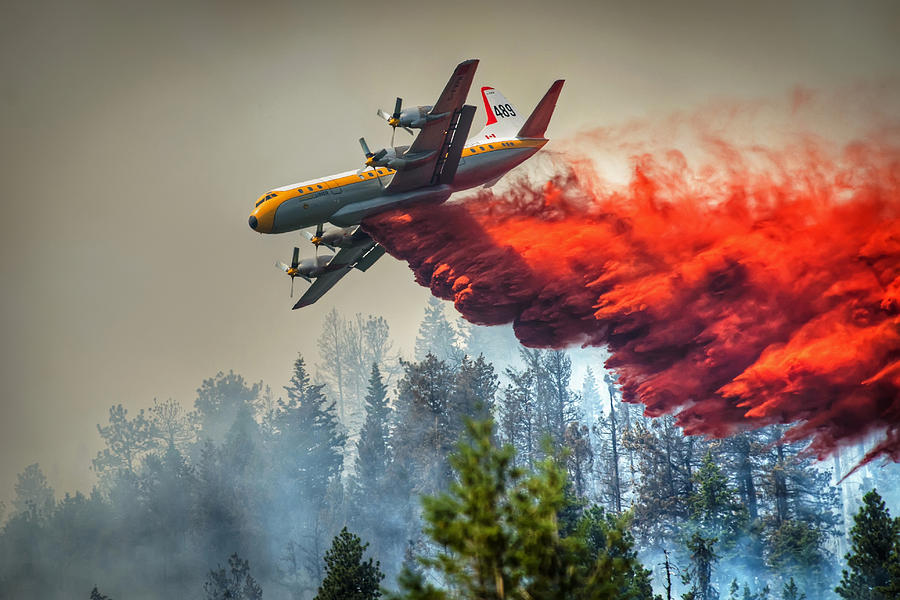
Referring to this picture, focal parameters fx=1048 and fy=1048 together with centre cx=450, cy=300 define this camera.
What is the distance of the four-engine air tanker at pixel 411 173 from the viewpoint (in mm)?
45781

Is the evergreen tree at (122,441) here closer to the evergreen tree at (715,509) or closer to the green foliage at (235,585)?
the green foliage at (235,585)

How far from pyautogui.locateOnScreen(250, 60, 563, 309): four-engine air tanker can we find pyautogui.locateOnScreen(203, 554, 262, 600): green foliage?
117 feet

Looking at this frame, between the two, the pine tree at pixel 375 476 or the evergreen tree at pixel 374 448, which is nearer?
the pine tree at pixel 375 476

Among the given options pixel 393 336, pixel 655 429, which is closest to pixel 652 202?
pixel 655 429

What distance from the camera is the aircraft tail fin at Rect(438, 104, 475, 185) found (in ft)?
150

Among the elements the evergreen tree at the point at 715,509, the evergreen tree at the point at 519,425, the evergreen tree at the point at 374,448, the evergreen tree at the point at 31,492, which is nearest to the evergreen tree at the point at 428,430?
the evergreen tree at the point at 374,448

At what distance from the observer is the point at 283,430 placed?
103m

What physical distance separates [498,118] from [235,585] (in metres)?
42.0

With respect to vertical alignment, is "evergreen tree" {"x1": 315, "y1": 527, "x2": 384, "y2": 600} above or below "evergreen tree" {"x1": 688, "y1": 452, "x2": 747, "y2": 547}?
below

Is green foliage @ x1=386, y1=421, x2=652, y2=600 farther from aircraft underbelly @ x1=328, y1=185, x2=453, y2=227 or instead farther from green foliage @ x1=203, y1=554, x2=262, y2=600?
green foliage @ x1=203, y1=554, x2=262, y2=600

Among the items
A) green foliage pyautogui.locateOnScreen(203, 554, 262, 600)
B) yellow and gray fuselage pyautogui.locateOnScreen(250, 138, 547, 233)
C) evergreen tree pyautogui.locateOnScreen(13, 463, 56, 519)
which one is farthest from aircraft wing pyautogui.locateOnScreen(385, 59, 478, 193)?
Result: evergreen tree pyautogui.locateOnScreen(13, 463, 56, 519)

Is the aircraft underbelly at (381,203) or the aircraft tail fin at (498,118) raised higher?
the aircraft tail fin at (498,118)

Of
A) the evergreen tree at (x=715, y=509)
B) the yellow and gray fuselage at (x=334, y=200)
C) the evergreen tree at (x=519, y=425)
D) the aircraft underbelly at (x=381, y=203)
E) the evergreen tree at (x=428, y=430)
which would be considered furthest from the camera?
the evergreen tree at (x=519, y=425)

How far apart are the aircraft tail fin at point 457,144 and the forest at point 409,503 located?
568 inches
